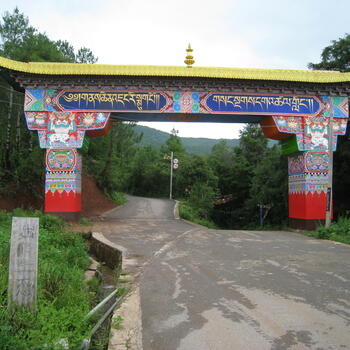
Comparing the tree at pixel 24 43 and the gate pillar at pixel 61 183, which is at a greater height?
the tree at pixel 24 43

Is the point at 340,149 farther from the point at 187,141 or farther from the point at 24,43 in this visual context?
the point at 187,141

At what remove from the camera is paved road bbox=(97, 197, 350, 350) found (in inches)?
135

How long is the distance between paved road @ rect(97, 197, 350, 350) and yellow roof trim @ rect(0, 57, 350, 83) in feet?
23.7

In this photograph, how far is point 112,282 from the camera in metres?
6.69

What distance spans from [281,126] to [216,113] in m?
2.70

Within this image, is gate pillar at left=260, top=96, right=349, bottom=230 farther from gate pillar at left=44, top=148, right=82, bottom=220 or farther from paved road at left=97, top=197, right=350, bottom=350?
gate pillar at left=44, top=148, right=82, bottom=220

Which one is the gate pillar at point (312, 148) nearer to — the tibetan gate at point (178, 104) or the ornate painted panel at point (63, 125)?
the tibetan gate at point (178, 104)

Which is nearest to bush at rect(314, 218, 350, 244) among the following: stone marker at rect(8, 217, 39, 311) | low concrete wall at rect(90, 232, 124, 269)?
low concrete wall at rect(90, 232, 124, 269)

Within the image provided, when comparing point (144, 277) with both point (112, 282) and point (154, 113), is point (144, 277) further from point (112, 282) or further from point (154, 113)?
point (154, 113)

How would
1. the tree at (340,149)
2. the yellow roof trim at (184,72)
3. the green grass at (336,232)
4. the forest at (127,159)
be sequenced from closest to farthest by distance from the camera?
the green grass at (336,232), the yellow roof trim at (184,72), the tree at (340,149), the forest at (127,159)

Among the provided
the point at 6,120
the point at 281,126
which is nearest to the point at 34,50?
the point at 6,120

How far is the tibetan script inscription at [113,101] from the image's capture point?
13.6 m

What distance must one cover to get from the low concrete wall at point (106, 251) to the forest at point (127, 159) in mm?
8030

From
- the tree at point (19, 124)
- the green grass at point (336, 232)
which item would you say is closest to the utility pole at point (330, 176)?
the green grass at point (336, 232)
